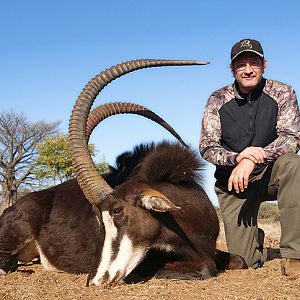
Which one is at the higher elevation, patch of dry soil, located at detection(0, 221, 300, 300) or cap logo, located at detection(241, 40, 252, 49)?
cap logo, located at detection(241, 40, 252, 49)

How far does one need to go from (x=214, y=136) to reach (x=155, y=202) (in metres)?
1.29

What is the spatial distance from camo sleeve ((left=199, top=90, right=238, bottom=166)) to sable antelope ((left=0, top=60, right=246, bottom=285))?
7.6 inches

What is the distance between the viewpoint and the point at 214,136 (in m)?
5.64

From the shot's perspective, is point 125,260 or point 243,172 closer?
point 125,260

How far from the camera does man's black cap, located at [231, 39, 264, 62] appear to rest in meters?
5.45

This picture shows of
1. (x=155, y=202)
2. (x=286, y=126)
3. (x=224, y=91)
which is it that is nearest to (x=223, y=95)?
(x=224, y=91)

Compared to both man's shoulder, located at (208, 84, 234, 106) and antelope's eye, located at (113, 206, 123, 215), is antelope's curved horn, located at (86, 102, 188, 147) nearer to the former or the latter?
man's shoulder, located at (208, 84, 234, 106)

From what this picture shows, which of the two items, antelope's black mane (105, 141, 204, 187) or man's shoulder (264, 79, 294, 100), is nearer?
antelope's black mane (105, 141, 204, 187)

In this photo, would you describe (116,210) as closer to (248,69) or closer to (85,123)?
(85,123)

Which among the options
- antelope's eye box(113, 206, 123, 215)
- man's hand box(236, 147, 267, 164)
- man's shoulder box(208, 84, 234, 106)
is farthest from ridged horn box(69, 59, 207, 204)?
man's hand box(236, 147, 267, 164)

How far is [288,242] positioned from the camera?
4965mm

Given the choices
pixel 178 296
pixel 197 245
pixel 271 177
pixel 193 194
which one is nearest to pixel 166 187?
pixel 193 194

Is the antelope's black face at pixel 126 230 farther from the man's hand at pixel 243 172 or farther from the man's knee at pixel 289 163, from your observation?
the man's knee at pixel 289 163

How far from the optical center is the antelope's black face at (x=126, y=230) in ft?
14.8
